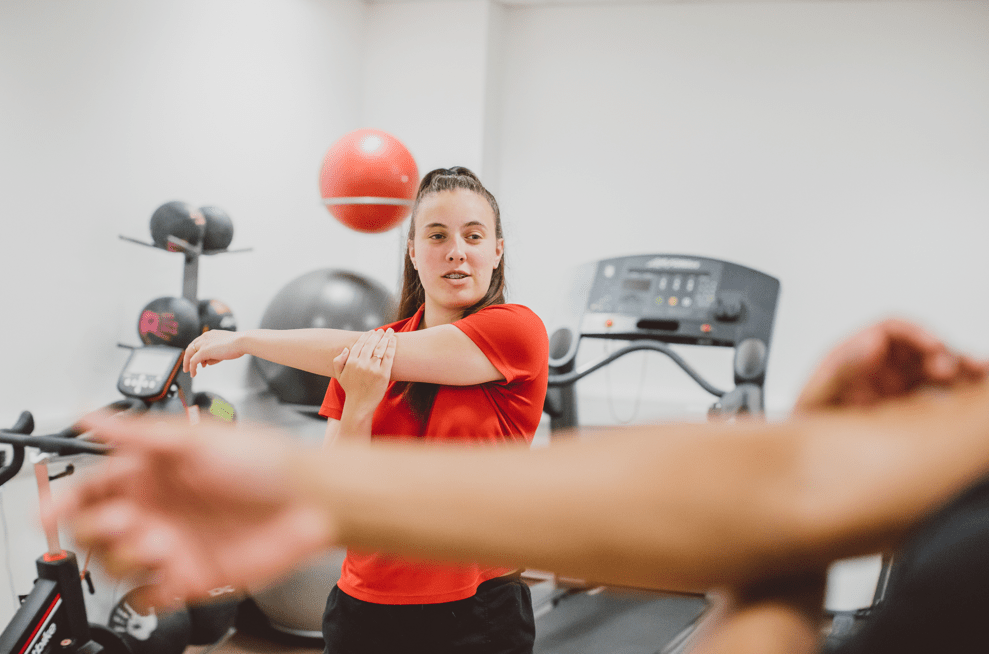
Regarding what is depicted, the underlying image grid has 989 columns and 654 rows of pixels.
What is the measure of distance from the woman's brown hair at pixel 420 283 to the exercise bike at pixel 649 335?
4.77 ft

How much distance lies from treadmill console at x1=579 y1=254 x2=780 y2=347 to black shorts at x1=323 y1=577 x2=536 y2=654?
1.83 meters

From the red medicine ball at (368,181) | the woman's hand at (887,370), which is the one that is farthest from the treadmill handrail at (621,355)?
the woman's hand at (887,370)

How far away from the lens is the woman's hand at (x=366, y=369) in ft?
3.59

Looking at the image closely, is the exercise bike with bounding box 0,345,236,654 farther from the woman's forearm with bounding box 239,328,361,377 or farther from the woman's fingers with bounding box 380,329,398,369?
the woman's fingers with bounding box 380,329,398,369

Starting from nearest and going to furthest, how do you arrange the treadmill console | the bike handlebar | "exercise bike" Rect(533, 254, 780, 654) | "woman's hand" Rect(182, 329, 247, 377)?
"woman's hand" Rect(182, 329, 247, 377), the bike handlebar, "exercise bike" Rect(533, 254, 780, 654), the treadmill console

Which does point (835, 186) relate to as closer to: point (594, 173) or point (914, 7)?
point (914, 7)

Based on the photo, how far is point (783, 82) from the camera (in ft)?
12.3

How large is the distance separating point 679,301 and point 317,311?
153cm

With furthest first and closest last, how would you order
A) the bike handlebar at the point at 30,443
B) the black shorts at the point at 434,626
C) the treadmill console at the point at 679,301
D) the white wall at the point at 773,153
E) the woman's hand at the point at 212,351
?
the white wall at the point at 773,153 < the treadmill console at the point at 679,301 < the bike handlebar at the point at 30,443 < the black shorts at the point at 434,626 < the woman's hand at the point at 212,351

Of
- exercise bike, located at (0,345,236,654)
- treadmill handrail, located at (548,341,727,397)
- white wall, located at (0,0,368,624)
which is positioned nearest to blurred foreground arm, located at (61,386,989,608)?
exercise bike, located at (0,345,236,654)

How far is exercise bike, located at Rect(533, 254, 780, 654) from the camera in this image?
2.68 m

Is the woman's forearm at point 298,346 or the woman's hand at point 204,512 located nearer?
the woman's hand at point 204,512

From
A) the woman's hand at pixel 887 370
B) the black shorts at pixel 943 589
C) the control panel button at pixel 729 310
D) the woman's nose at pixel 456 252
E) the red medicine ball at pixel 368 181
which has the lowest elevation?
the control panel button at pixel 729 310

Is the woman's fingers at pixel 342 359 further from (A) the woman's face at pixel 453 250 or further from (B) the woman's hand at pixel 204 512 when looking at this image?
(B) the woman's hand at pixel 204 512
